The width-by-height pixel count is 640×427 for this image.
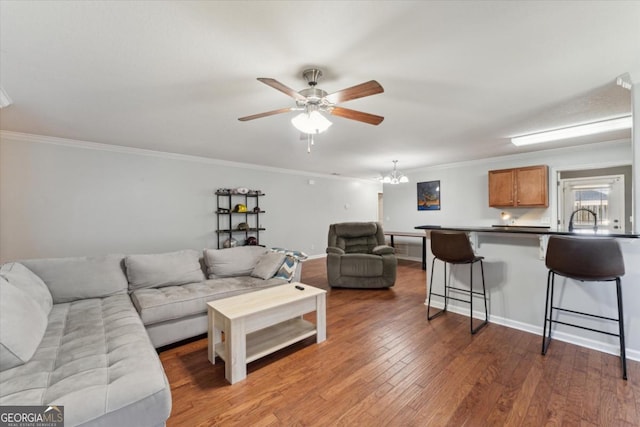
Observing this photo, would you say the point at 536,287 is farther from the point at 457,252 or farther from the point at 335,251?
the point at 335,251

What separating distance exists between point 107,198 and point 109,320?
117 inches

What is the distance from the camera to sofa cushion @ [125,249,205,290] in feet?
9.15

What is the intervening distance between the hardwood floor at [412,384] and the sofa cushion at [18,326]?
0.87 m

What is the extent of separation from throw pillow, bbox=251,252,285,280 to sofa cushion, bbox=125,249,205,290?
0.64m

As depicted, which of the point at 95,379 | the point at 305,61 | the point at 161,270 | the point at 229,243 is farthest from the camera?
the point at 229,243

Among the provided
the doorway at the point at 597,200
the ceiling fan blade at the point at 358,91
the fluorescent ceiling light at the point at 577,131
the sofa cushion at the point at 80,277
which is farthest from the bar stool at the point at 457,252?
the sofa cushion at the point at 80,277

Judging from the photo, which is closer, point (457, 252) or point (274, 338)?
point (274, 338)

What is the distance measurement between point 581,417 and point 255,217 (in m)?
5.39

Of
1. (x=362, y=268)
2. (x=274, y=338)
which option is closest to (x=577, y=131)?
(x=362, y=268)

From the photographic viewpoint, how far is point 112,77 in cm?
213

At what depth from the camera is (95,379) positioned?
50.9 inches

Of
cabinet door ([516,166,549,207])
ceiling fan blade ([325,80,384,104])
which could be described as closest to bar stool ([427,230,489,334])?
ceiling fan blade ([325,80,384,104])

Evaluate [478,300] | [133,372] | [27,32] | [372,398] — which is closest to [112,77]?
[27,32]

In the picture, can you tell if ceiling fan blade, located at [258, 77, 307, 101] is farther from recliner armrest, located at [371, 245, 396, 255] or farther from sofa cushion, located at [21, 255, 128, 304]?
recliner armrest, located at [371, 245, 396, 255]
